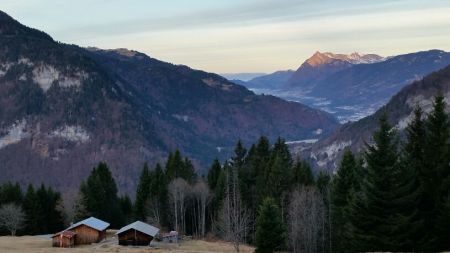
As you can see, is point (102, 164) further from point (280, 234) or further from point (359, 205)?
point (359, 205)

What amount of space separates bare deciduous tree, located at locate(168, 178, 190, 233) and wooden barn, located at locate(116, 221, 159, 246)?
40.2 feet

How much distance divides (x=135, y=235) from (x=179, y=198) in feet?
55.8

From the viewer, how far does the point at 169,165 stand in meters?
105

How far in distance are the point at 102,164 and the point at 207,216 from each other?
87.7ft

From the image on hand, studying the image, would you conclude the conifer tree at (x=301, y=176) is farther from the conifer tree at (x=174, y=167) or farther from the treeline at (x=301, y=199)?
the conifer tree at (x=174, y=167)

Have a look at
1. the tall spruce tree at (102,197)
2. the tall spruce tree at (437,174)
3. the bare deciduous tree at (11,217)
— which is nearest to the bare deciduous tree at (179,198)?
the tall spruce tree at (102,197)

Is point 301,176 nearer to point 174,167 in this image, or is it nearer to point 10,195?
point 174,167

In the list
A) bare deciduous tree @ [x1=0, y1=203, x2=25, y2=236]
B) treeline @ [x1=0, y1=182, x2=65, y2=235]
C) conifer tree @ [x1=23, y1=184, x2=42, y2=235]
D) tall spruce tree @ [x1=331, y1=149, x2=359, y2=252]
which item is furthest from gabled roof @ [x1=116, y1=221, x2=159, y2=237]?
conifer tree @ [x1=23, y1=184, x2=42, y2=235]

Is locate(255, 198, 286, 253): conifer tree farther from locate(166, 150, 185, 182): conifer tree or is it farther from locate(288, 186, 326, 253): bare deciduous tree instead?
locate(166, 150, 185, 182): conifer tree

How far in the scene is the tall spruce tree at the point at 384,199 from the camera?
43.6m

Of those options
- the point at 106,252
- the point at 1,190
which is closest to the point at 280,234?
the point at 106,252

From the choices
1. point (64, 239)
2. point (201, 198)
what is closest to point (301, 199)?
point (201, 198)

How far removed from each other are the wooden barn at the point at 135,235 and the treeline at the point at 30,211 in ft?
88.1

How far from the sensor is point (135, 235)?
77.8 meters
